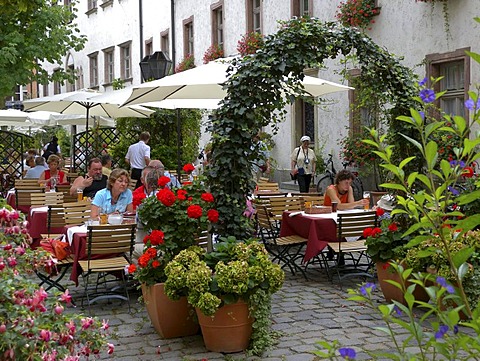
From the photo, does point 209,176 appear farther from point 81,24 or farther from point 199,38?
point 81,24

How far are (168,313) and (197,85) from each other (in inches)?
184

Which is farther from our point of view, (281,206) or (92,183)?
(92,183)

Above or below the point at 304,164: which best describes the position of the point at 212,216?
below

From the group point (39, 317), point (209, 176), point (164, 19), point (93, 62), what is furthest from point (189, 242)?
point (93, 62)

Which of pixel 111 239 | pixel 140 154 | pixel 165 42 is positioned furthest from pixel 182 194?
pixel 165 42

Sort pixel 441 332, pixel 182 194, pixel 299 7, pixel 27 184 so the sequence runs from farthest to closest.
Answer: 1. pixel 299 7
2. pixel 27 184
3. pixel 182 194
4. pixel 441 332

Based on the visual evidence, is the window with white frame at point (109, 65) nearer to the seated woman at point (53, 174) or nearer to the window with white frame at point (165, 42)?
the window with white frame at point (165, 42)

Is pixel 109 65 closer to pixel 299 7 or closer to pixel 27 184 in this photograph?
pixel 299 7

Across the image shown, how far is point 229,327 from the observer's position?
5.87 meters

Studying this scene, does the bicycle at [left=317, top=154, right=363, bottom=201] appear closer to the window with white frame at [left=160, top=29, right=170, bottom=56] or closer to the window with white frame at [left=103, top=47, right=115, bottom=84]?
the window with white frame at [left=160, top=29, right=170, bottom=56]

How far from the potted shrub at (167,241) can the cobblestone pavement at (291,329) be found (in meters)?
0.17

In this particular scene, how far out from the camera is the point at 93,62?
3834 centimetres

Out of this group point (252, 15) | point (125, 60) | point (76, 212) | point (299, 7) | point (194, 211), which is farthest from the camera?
point (125, 60)

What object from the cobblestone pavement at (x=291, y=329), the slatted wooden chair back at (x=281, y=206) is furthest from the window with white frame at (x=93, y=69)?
the cobblestone pavement at (x=291, y=329)
